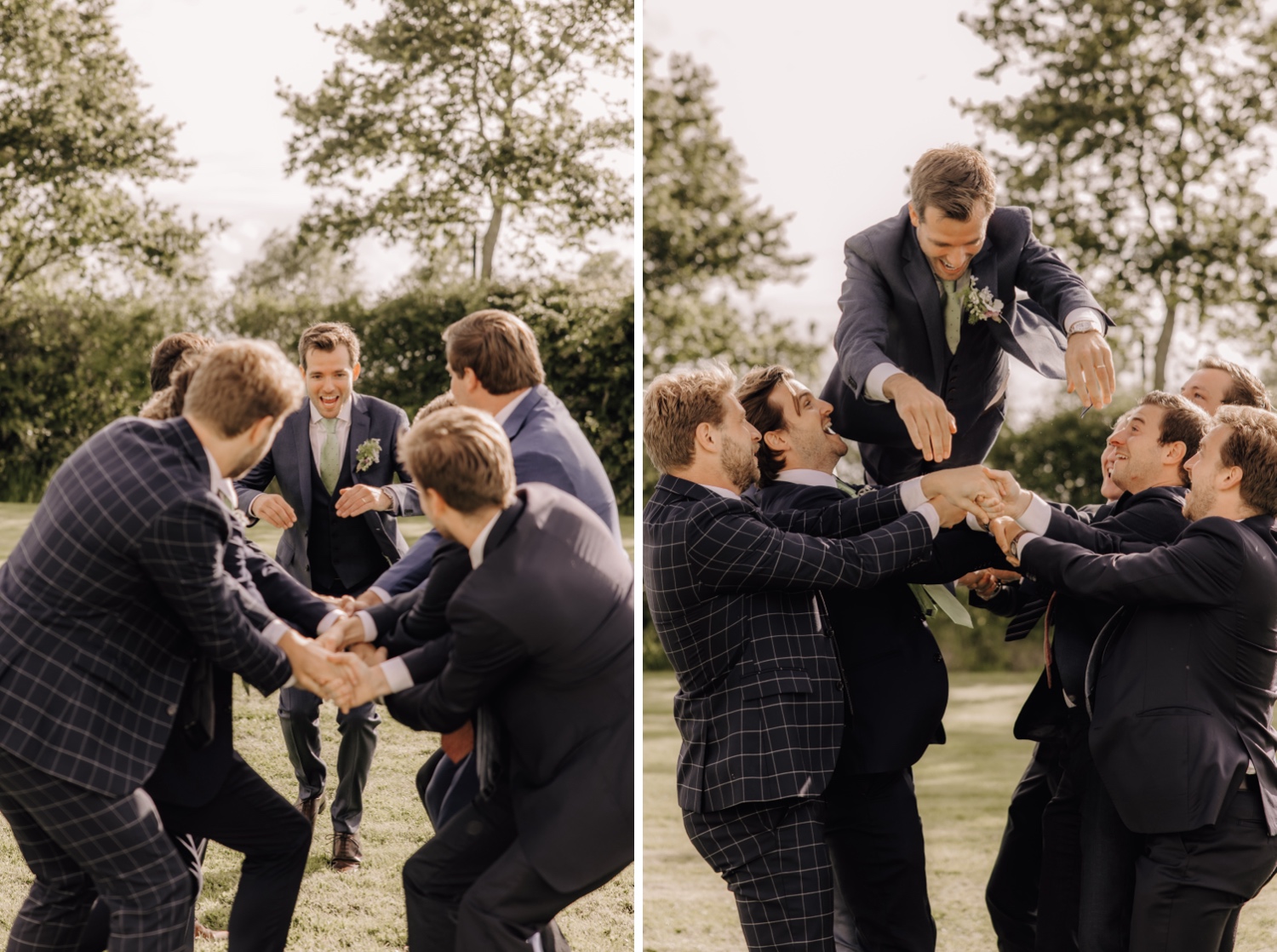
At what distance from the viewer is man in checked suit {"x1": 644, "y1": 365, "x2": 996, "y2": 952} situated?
12.5 ft

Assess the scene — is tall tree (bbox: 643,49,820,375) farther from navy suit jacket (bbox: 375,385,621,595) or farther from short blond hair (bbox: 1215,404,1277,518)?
short blond hair (bbox: 1215,404,1277,518)

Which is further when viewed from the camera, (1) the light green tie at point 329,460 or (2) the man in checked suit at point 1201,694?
(1) the light green tie at point 329,460

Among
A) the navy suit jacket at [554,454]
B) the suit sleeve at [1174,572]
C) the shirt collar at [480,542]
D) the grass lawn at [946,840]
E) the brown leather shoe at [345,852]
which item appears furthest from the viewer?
the grass lawn at [946,840]

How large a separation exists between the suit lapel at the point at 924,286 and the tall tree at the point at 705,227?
15.5 m

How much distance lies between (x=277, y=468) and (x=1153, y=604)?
151 inches

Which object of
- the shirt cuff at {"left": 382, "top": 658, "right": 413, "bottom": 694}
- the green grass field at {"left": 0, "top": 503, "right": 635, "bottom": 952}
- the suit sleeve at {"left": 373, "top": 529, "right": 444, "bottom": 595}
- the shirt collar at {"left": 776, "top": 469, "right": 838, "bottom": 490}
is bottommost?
the green grass field at {"left": 0, "top": 503, "right": 635, "bottom": 952}

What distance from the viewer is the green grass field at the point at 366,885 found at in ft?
16.5

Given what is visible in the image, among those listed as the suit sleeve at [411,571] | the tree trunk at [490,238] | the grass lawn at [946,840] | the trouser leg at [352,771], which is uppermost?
the tree trunk at [490,238]

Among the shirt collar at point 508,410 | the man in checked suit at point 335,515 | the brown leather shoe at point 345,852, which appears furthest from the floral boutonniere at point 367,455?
the shirt collar at point 508,410

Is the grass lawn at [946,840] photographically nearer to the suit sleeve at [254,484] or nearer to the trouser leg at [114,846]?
the suit sleeve at [254,484]

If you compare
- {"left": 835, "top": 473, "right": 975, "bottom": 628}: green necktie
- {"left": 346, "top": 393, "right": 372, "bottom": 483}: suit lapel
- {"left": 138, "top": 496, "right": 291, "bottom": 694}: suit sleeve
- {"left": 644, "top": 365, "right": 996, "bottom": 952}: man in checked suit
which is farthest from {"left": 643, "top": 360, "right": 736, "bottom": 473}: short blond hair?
{"left": 346, "top": 393, "right": 372, "bottom": 483}: suit lapel

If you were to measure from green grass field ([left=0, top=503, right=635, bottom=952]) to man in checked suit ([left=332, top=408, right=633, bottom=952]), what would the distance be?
153 cm

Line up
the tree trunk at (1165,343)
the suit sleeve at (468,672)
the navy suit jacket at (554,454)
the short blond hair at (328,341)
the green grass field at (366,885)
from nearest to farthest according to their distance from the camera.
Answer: the suit sleeve at (468,672)
the navy suit jacket at (554,454)
the green grass field at (366,885)
the short blond hair at (328,341)
the tree trunk at (1165,343)

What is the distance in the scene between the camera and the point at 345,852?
18.6ft
